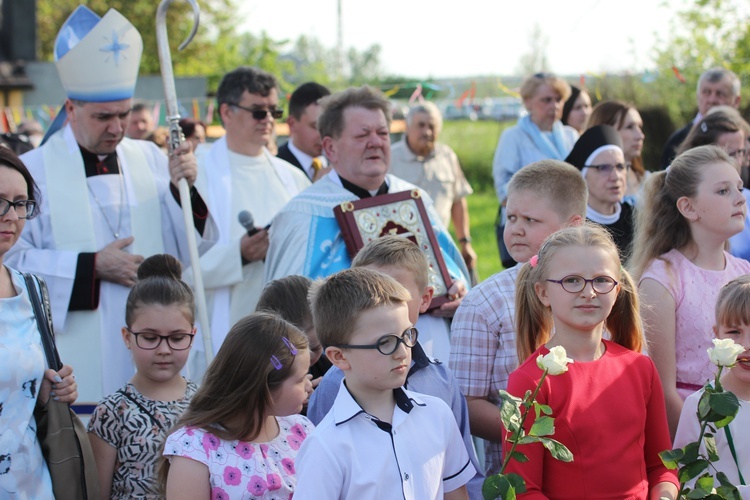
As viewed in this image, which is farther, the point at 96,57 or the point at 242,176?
the point at 242,176

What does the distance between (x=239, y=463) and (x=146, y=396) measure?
0.84 meters

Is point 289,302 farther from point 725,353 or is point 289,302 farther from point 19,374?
point 725,353

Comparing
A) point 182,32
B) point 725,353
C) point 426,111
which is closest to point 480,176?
point 182,32

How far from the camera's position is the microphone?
5.04 meters

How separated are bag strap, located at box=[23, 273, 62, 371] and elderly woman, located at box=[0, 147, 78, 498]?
0.7 inches

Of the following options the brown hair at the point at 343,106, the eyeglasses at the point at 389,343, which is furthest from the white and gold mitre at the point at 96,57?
the eyeglasses at the point at 389,343

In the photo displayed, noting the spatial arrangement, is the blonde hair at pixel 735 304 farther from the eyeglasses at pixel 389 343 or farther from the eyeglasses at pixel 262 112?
the eyeglasses at pixel 262 112

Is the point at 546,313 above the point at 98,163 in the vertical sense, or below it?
below

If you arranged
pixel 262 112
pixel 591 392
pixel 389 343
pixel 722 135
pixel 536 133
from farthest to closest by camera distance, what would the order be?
pixel 536 133 → pixel 262 112 → pixel 722 135 → pixel 591 392 → pixel 389 343

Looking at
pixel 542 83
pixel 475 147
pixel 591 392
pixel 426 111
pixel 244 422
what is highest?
pixel 542 83

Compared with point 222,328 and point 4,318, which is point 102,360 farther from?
point 4,318

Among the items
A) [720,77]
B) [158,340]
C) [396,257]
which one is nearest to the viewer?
[396,257]

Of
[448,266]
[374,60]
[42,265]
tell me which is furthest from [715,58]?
[374,60]

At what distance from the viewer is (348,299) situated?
2.70 m
